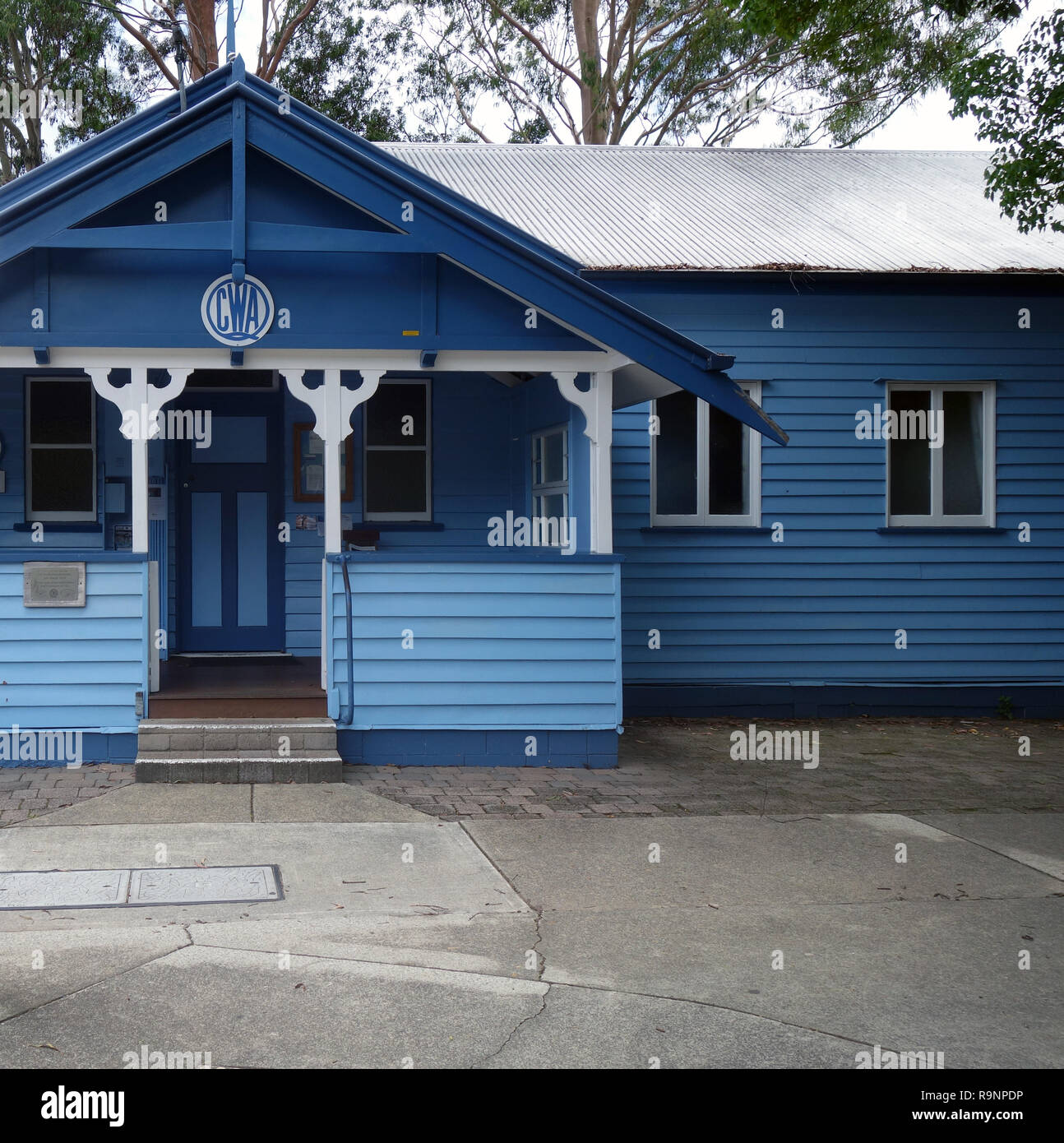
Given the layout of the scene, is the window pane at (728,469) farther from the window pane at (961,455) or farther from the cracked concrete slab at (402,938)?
the cracked concrete slab at (402,938)

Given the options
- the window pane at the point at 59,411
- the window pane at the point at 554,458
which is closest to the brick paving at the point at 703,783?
the window pane at the point at 554,458

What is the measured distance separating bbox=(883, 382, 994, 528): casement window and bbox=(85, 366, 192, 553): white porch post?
23.0 feet

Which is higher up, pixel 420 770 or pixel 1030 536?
pixel 1030 536

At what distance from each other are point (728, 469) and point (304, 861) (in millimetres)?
6919

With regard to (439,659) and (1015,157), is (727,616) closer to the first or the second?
(439,659)

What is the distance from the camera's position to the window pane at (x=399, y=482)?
1180 cm

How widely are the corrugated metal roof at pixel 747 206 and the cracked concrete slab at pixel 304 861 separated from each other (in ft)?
21.0

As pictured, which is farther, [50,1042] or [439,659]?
[439,659]

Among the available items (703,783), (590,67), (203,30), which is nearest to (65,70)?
(203,30)

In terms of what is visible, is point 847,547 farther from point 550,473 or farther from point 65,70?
point 65,70

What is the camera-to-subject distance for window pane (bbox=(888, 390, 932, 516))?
40.5 feet
